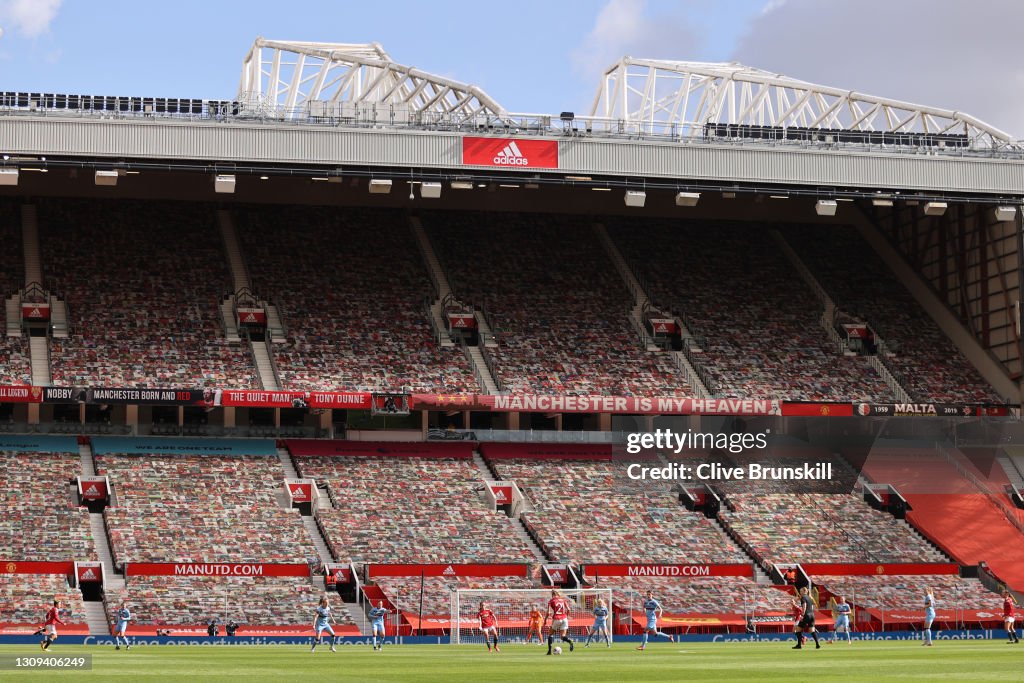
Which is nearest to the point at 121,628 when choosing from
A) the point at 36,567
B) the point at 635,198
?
the point at 36,567

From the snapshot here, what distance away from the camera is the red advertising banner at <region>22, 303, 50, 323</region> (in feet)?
192

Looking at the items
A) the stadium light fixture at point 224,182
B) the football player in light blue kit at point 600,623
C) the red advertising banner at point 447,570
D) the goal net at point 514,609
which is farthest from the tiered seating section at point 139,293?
the football player in light blue kit at point 600,623

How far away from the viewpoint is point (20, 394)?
54.3 m

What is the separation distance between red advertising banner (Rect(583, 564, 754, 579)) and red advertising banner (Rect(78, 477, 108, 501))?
1742 cm

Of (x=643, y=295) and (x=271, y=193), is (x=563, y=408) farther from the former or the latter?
(x=271, y=193)

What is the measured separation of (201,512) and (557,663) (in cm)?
2463

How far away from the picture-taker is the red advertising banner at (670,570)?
51.5 metres

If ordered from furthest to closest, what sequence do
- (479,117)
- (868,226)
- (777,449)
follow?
(868,226) < (777,449) < (479,117)

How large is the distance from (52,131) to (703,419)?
28.3 meters

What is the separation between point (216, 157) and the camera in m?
54.5

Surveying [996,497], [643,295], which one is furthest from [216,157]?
[996,497]

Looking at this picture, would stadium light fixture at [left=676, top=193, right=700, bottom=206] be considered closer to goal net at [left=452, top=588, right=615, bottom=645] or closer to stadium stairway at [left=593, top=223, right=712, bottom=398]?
stadium stairway at [left=593, top=223, right=712, bottom=398]

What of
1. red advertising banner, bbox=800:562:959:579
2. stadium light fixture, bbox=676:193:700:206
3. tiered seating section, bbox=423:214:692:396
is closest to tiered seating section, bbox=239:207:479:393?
tiered seating section, bbox=423:214:692:396

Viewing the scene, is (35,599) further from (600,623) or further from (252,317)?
(252,317)
